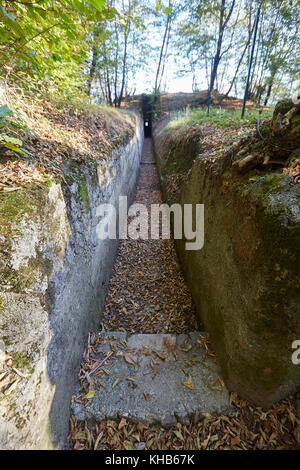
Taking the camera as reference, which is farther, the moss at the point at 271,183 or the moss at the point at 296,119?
the moss at the point at 296,119

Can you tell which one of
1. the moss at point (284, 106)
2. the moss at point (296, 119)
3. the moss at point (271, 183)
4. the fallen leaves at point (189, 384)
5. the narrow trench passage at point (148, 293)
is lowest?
the fallen leaves at point (189, 384)

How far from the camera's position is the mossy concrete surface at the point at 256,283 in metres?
1.46

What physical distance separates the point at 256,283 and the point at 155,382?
4.89 feet

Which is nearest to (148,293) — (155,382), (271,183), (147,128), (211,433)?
(155,382)

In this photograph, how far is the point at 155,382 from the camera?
6.63ft

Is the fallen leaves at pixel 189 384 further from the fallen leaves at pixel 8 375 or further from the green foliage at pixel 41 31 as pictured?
the green foliage at pixel 41 31

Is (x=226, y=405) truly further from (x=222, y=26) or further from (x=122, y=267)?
(x=222, y=26)

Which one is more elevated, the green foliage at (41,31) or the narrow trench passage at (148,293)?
the green foliage at (41,31)

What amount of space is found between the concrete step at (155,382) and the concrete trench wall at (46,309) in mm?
310

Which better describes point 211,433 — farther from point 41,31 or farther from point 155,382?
point 41,31

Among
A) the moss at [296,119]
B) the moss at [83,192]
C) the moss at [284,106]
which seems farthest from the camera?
the moss at [83,192]

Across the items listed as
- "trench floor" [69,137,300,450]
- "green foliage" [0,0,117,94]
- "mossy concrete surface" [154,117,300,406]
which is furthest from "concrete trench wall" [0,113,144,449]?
"mossy concrete surface" [154,117,300,406]

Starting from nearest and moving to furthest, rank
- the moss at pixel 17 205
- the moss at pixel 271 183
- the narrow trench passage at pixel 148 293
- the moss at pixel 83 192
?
the moss at pixel 17 205 → the moss at pixel 271 183 → the moss at pixel 83 192 → the narrow trench passage at pixel 148 293

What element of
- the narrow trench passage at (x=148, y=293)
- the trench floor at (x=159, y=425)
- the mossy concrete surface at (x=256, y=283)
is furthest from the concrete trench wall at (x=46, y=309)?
the mossy concrete surface at (x=256, y=283)
